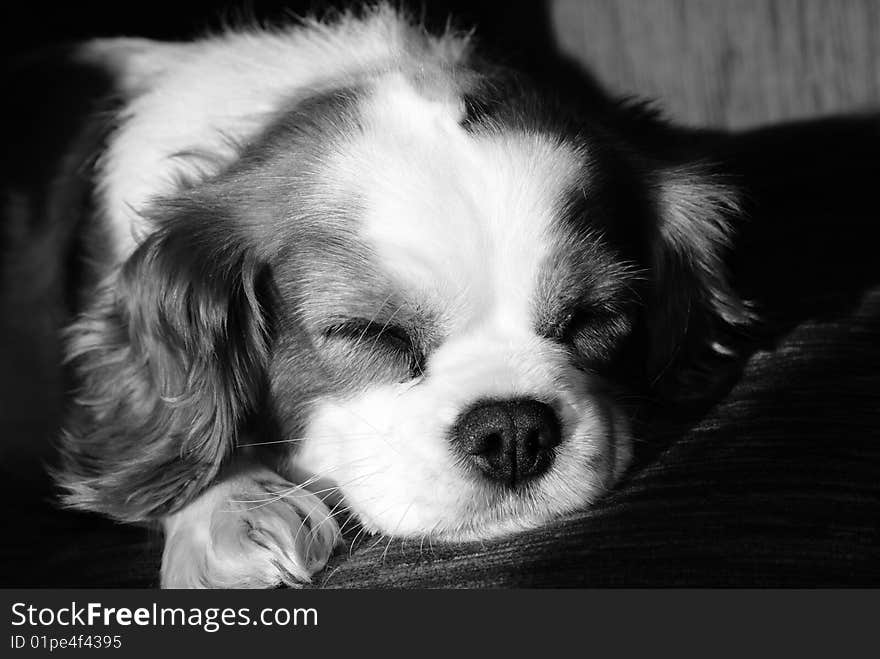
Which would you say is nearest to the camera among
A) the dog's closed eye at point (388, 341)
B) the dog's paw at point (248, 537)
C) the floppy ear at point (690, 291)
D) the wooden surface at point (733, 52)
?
the dog's paw at point (248, 537)

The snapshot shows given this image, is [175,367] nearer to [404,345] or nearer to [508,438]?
[404,345]

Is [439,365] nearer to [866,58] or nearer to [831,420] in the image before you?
[831,420]

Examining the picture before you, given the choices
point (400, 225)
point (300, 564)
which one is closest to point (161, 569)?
point (300, 564)

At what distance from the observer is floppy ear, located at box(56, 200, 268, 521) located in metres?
1.75

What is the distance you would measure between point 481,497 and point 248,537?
35 cm

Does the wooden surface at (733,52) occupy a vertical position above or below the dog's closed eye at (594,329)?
below

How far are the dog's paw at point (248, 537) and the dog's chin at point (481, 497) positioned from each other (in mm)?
86

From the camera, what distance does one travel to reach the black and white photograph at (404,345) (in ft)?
5.20

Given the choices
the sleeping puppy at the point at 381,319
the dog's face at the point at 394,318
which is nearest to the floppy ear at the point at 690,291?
the sleeping puppy at the point at 381,319

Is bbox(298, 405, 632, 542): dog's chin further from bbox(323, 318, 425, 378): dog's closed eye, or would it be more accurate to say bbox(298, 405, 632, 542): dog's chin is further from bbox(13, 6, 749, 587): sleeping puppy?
bbox(323, 318, 425, 378): dog's closed eye

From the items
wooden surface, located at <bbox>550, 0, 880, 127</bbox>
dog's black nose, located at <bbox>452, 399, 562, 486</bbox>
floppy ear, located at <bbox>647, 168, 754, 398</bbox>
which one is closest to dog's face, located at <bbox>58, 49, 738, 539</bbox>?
dog's black nose, located at <bbox>452, 399, 562, 486</bbox>

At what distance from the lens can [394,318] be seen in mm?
1667

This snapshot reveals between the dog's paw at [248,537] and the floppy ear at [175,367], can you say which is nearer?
the dog's paw at [248,537]

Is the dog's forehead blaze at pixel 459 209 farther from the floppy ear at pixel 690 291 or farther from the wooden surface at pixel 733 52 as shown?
the wooden surface at pixel 733 52
